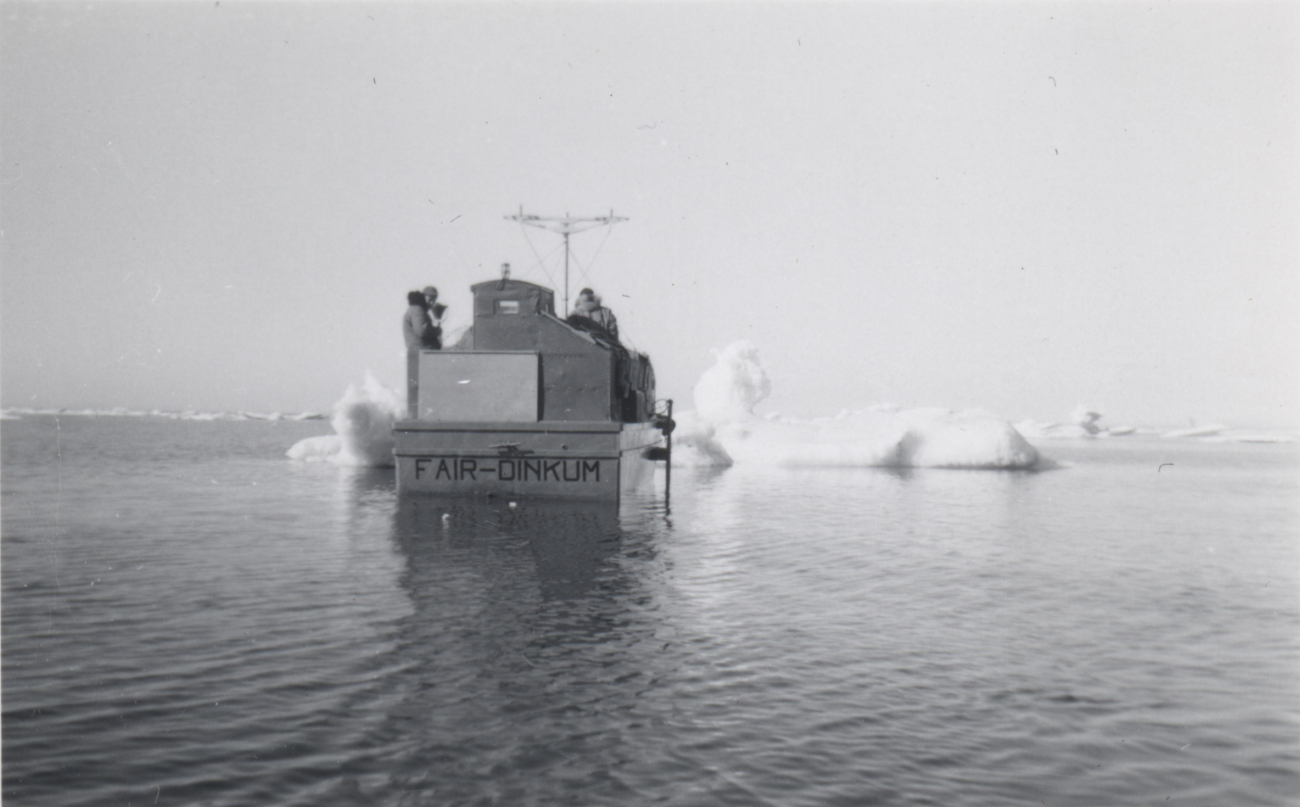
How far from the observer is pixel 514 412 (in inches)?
711

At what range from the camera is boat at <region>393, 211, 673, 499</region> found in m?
17.7

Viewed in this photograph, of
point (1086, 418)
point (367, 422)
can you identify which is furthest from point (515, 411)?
point (1086, 418)

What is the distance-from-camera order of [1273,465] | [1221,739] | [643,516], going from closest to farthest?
[1221,739] → [643,516] → [1273,465]

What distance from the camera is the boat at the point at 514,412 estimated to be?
17719mm

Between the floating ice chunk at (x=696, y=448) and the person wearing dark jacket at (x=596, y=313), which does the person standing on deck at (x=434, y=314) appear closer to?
the person wearing dark jacket at (x=596, y=313)

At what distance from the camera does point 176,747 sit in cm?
549

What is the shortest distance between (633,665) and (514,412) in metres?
11.0

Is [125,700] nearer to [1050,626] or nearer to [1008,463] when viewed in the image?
[1050,626]

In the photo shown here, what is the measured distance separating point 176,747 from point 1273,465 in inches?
2150

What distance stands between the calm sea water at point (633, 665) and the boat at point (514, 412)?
3.57 ft

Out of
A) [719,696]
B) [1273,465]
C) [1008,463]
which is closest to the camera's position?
[719,696]

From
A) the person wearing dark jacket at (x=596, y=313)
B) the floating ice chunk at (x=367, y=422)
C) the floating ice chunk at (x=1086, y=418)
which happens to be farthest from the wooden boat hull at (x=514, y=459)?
the floating ice chunk at (x=1086, y=418)

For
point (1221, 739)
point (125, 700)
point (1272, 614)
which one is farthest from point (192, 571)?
point (1272, 614)

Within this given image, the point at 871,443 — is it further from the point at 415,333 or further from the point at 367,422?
the point at 415,333
